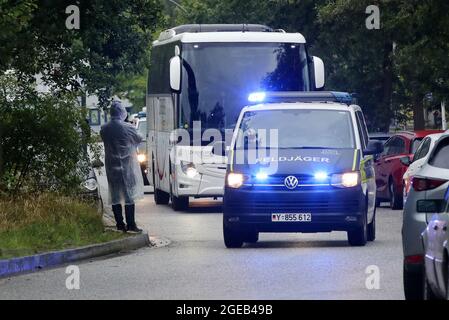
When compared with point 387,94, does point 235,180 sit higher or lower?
higher

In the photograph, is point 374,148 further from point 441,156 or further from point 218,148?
point 218,148

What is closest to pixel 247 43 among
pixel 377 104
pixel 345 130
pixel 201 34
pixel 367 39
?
pixel 201 34

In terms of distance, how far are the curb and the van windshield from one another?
203cm

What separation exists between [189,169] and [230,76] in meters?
2.08

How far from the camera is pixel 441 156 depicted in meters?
13.4

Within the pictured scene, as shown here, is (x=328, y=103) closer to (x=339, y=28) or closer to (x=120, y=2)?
(x=120, y=2)

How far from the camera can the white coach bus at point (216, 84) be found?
30688 millimetres

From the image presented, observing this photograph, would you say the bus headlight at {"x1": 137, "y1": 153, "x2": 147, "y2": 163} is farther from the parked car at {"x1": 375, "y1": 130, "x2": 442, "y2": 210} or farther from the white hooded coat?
the white hooded coat

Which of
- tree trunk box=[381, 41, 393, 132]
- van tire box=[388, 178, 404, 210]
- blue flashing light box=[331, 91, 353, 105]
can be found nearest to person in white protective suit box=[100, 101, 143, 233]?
blue flashing light box=[331, 91, 353, 105]

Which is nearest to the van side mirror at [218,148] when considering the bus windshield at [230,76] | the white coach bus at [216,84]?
the white coach bus at [216,84]

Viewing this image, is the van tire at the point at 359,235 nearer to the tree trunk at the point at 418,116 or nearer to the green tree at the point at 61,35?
the green tree at the point at 61,35

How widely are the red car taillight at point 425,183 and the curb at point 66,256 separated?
585 centimetres

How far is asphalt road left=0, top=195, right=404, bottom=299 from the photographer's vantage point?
14.8m

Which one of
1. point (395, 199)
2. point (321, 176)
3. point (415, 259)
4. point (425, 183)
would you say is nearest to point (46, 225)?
point (321, 176)
